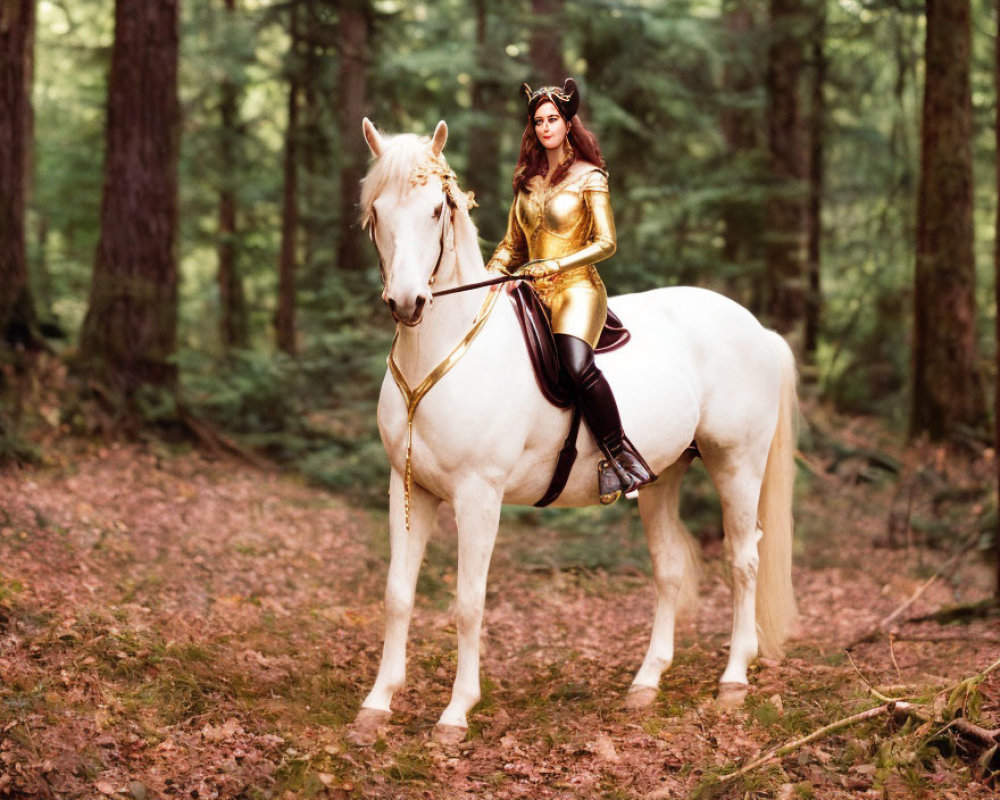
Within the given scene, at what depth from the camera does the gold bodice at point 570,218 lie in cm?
488

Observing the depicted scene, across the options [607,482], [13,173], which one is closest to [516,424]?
[607,482]

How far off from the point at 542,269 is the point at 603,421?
33.9 inches

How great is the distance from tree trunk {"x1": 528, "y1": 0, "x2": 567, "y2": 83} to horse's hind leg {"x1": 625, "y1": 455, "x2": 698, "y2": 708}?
8.05 m

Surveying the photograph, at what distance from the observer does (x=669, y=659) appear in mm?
5781

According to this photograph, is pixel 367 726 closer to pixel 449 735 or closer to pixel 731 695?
pixel 449 735

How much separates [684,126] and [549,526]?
282 inches

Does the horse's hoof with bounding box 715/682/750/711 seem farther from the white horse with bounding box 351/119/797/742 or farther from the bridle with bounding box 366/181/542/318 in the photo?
the bridle with bounding box 366/181/542/318

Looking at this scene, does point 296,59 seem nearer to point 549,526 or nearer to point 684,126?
point 684,126

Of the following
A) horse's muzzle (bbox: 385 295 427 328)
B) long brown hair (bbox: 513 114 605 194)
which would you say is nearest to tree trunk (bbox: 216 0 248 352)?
long brown hair (bbox: 513 114 605 194)

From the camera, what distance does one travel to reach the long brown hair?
5.02 metres

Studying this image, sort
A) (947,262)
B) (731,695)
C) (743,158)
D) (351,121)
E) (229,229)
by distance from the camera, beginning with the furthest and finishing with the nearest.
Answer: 1. (229,229)
2. (351,121)
3. (743,158)
4. (947,262)
5. (731,695)

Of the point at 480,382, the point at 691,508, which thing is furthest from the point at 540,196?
the point at 691,508

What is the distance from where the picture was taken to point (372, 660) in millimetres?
6059

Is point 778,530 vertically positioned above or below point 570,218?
below
